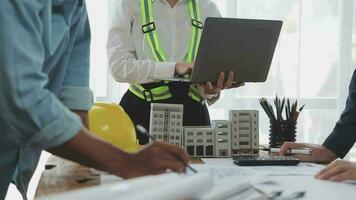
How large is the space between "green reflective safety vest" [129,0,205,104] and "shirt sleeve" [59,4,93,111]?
22.3 inches

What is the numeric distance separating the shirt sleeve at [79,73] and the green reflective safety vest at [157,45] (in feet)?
1.86

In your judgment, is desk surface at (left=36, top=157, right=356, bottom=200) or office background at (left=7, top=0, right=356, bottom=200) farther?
office background at (left=7, top=0, right=356, bottom=200)

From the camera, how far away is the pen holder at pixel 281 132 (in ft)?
5.13

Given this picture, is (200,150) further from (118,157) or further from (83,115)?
(118,157)

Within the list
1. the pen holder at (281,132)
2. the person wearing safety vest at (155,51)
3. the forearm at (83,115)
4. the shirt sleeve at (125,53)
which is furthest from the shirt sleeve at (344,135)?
the forearm at (83,115)

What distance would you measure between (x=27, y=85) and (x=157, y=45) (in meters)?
1.05

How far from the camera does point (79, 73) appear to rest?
1139 mm

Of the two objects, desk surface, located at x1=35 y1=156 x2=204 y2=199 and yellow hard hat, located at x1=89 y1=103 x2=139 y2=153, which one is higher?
yellow hard hat, located at x1=89 y1=103 x2=139 y2=153

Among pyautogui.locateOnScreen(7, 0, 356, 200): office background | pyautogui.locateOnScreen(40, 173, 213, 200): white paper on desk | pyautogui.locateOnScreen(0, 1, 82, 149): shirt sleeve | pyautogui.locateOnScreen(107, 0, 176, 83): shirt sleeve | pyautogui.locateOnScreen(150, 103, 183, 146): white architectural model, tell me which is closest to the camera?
pyautogui.locateOnScreen(40, 173, 213, 200): white paper on desk

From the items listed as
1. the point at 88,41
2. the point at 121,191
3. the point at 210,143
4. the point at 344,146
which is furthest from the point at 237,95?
the point at 121,191

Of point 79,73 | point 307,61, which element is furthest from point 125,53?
point 307,61

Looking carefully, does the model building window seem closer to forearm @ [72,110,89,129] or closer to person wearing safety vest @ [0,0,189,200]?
forearm @ [72,110,89,129]

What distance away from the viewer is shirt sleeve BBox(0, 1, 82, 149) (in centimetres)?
74

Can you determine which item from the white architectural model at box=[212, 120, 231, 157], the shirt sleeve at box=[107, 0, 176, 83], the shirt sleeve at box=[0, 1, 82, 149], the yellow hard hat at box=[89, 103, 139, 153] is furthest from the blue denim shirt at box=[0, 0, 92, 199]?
the shirt sleeve at box=[107, 0, 176, 83]
